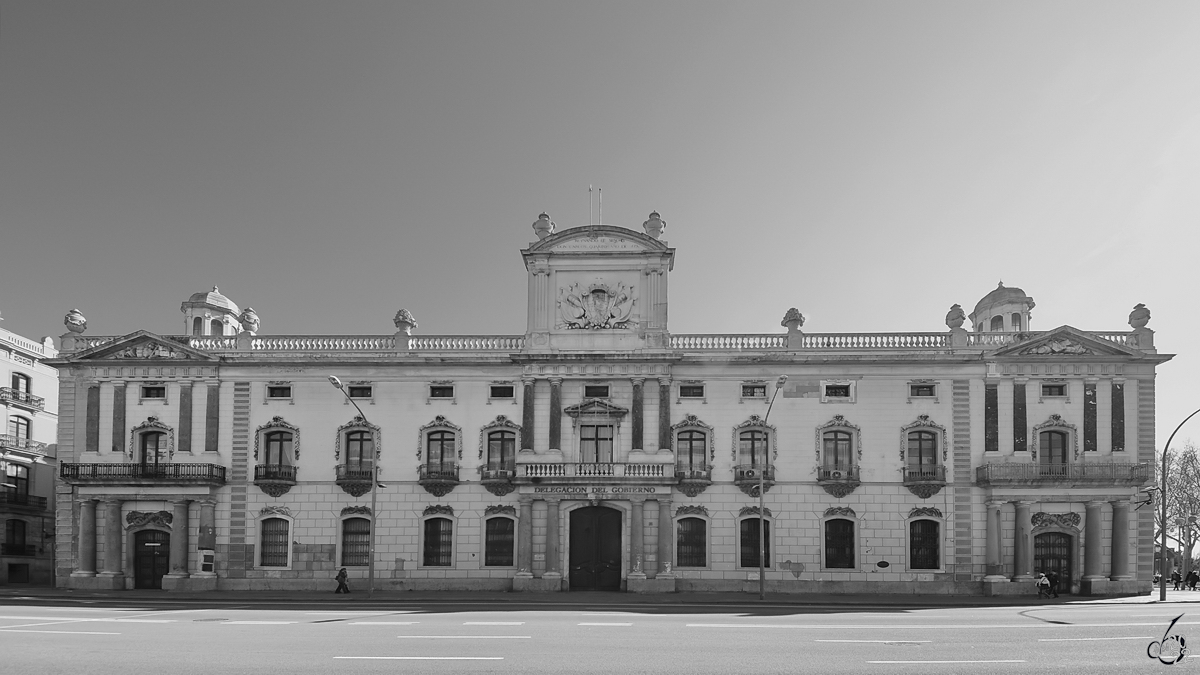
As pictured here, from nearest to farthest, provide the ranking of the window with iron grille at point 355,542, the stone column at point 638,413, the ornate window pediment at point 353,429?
the stone column at point 638,413 → the window with iron grille at point 355,542 → the ornate window pediment at point 353,429

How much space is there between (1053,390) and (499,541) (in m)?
25.6

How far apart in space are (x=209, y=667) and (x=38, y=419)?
48.6 metres

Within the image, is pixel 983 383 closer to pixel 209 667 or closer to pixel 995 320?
pixel 995 320

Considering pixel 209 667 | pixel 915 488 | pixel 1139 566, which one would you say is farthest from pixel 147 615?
pixel 1139 566

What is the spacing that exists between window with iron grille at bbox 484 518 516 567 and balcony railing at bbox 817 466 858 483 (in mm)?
13881

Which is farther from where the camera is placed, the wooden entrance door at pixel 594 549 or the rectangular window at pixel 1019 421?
the wooden entrance door at pixel 594 549

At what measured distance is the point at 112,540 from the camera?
146 ft

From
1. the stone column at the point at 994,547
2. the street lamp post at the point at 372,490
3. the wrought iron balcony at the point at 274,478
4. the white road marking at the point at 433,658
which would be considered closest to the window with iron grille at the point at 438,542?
the street lamp post at the point at 372,490

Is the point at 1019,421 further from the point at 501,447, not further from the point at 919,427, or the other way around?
the point at 501,447

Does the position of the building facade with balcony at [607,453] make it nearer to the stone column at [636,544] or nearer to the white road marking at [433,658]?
the stone column at [636,544]

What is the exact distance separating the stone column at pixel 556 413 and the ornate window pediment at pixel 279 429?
11.7 m

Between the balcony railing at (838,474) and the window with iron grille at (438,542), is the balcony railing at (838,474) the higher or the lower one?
the higher one

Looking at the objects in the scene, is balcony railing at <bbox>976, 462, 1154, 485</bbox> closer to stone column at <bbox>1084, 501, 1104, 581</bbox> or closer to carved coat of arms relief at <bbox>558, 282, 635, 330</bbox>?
stone column at <bbox>1084, 501, 1104, 581</bbox>

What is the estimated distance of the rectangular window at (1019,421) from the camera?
43.8m
